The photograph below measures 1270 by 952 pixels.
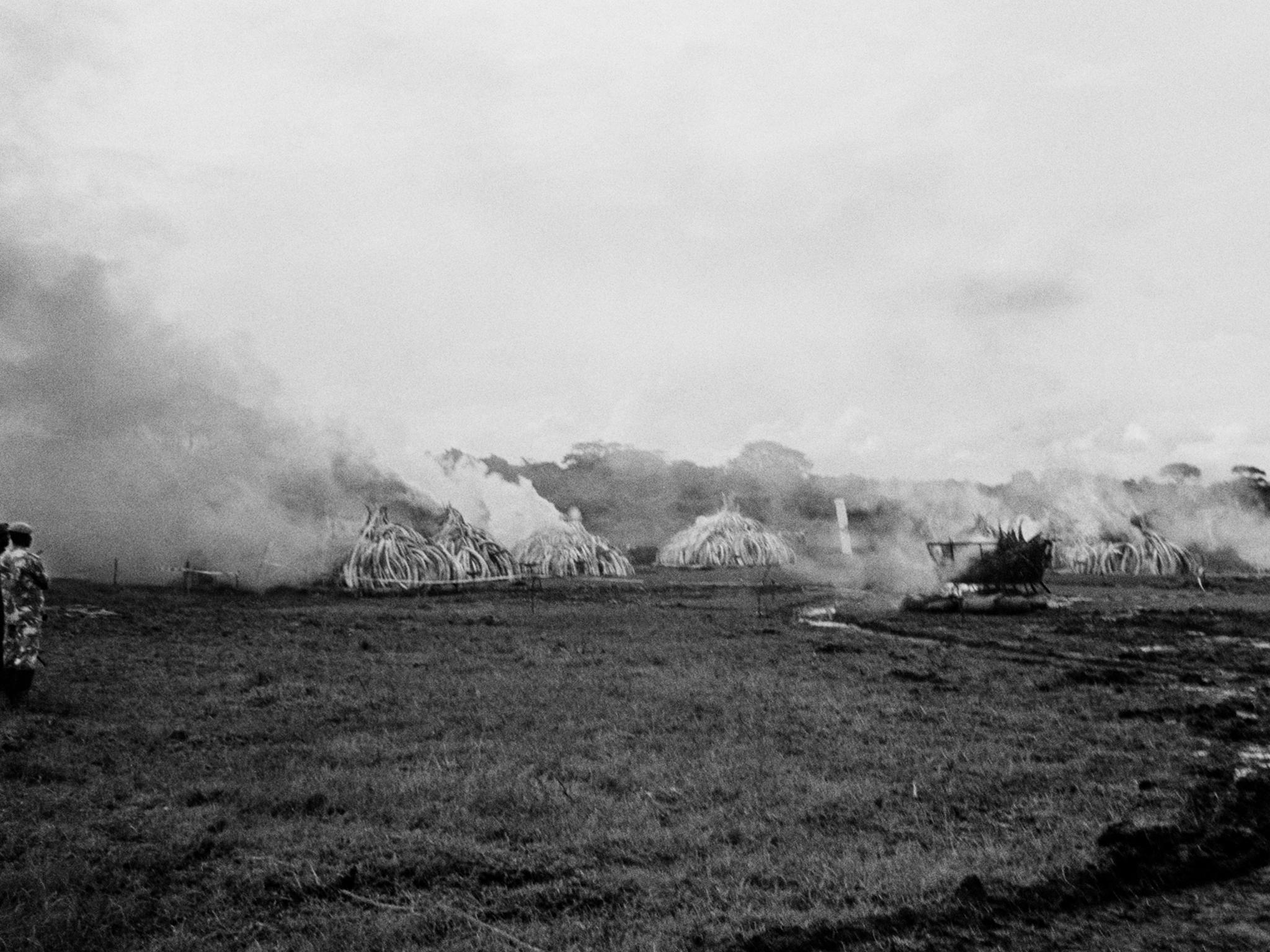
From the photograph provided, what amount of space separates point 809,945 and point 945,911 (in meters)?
0.74

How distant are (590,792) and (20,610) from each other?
258 inches

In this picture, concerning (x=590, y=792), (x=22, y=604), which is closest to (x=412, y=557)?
(x=22, y=604)

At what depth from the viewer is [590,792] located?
19.5ft

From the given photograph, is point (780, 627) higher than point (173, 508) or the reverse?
the reverse

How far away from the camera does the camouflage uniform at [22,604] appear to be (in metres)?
8.62

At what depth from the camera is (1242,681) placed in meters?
10.8

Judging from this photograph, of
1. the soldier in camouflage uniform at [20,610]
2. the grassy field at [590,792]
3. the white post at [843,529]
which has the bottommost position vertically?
the grassy field at [590,792]

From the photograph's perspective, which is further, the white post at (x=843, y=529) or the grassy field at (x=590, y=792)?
the white post at (x=843, y=529)

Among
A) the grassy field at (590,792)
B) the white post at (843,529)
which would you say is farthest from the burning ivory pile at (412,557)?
the white post at (843,529)

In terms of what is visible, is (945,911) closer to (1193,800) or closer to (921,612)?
(1193,800)

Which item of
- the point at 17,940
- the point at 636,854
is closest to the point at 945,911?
the point at 636,854

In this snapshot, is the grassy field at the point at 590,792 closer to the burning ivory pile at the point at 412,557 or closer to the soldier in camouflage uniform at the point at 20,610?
the soldier in camouflage uniform at the point at 20,610

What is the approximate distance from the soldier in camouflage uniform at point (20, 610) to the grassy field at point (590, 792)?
0.48 meters

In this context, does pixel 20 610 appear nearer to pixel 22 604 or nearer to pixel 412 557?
pixel 22 604
